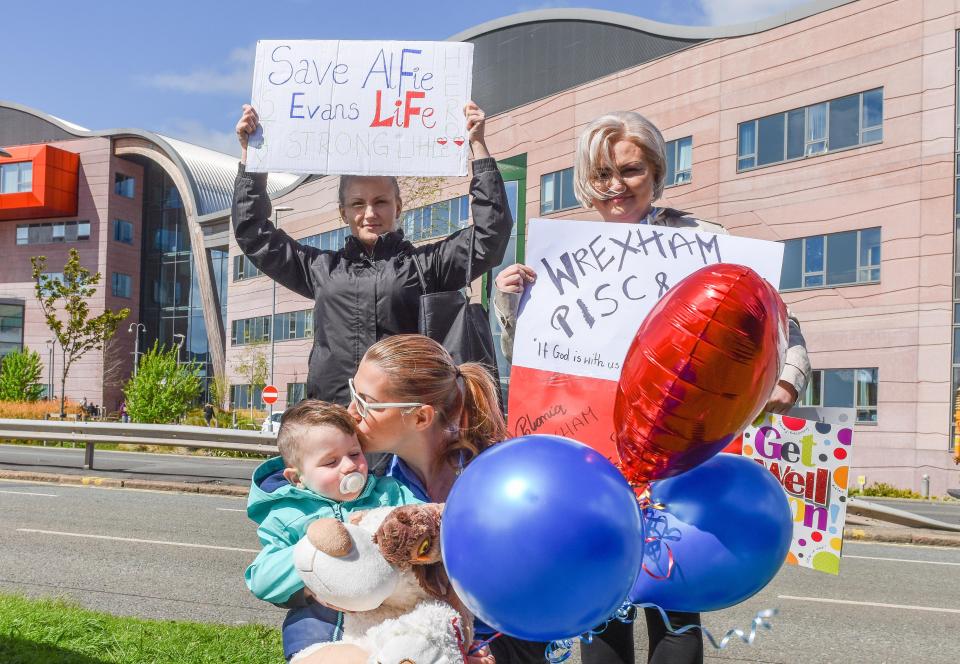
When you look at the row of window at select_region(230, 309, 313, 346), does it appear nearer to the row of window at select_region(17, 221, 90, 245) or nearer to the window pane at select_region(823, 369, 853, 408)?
the row of window at select_region(17, 221, 90, 245)

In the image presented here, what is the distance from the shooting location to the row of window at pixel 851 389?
20.4 meters

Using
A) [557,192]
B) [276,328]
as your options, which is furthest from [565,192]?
[276,328]

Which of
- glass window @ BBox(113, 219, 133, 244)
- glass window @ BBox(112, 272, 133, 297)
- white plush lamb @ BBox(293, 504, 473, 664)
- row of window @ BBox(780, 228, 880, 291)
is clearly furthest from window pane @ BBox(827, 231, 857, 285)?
glass window @ BBox(112, 272, 133, 297)

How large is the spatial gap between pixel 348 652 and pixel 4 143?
62.5 m

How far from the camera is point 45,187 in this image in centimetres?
4972

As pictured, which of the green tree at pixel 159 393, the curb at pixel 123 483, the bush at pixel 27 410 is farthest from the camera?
the bush at pixel 27 410

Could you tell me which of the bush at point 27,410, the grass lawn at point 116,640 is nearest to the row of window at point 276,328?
the bush at point 27,410

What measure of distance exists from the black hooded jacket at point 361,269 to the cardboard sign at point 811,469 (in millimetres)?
1007

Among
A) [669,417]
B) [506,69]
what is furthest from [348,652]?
[506,69]

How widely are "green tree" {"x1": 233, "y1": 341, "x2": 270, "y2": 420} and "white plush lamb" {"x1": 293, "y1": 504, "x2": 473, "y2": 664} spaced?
40084 mm

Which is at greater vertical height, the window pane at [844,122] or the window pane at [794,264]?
the window pane at [844,122]

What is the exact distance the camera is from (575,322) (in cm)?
212

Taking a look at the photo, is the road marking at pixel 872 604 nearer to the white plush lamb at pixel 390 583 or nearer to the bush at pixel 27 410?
the white plush lamb at pixel 390 583

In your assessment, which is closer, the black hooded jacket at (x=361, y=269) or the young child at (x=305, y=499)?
the young child at (x=305, y=499)
